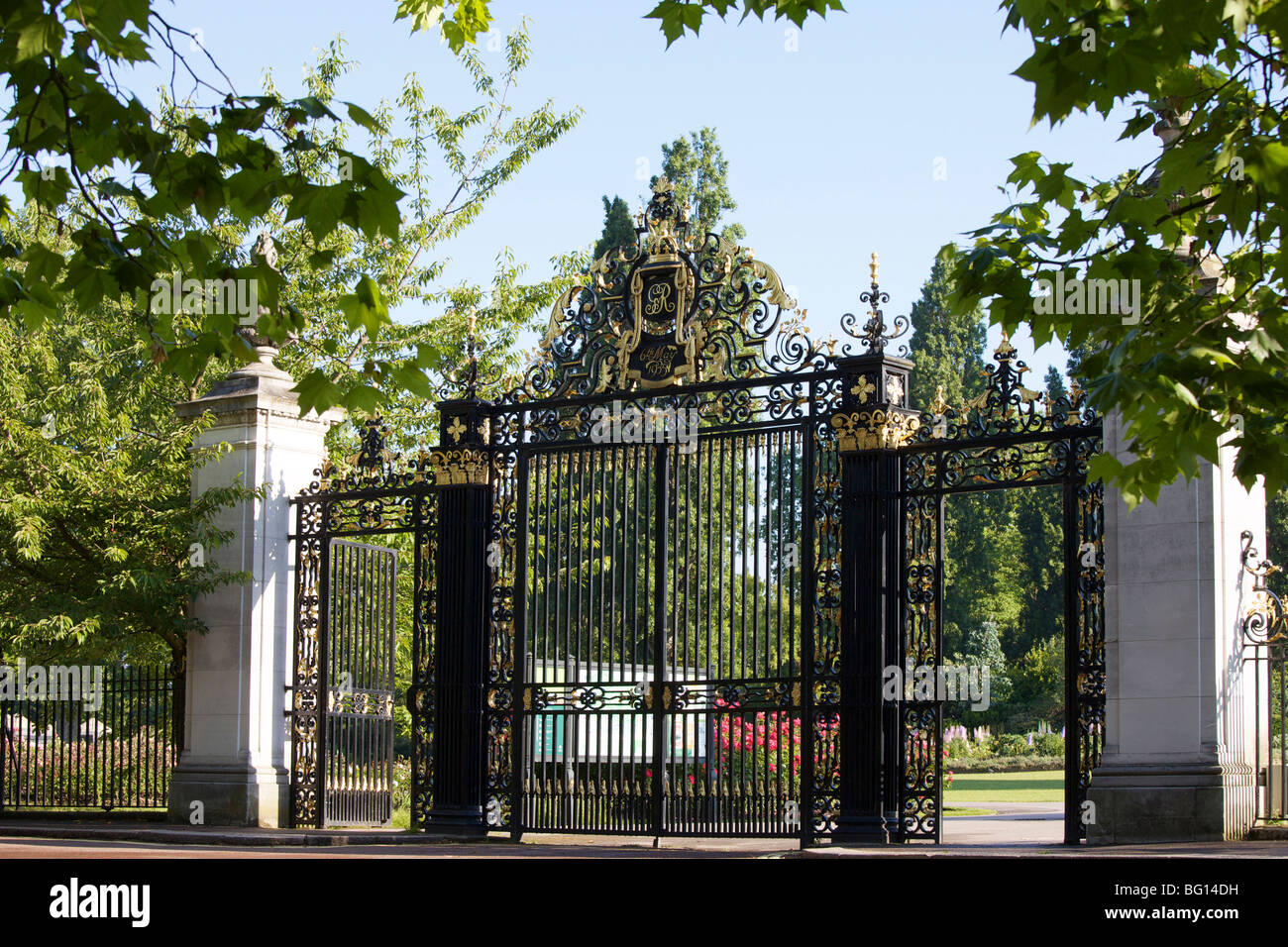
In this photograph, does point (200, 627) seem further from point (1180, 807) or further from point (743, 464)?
point (1180, 807)

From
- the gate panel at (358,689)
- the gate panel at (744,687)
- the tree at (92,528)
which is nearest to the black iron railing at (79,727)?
the tree at (92,528)

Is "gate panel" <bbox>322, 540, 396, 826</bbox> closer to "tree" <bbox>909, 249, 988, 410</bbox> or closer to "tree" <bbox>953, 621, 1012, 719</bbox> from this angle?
"tree" <bbox>953, 621, 1012, 719</bbox>

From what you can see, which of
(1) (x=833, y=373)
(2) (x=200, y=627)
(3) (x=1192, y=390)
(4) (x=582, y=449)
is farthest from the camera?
(2) (x=200, y=627)

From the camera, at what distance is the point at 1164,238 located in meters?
6.98

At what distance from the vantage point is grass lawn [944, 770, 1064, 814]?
24.9 meters

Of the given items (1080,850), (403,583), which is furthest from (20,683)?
(1080,850)

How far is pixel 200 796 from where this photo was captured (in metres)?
13.8

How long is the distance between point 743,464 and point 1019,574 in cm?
4218

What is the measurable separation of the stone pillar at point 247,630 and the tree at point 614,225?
18.2 metres

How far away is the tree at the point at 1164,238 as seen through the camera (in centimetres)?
553

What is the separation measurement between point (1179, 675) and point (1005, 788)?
20805 mm

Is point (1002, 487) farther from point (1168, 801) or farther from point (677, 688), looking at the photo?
point (677, 688)

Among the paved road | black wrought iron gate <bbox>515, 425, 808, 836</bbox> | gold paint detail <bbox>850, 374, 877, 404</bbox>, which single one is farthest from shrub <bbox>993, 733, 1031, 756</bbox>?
gold paint detail <bbox>850, 374, 877, 404</bbox>

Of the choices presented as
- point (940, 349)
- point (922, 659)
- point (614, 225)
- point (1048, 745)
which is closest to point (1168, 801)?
point (922, 659)
